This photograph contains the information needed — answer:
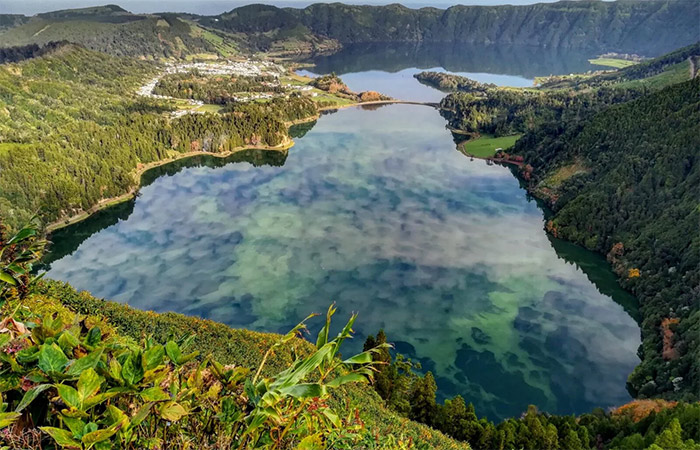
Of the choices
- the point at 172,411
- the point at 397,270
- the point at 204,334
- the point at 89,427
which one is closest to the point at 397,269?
the point at 397,270

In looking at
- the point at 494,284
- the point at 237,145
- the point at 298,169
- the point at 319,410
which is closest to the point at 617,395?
the point at 494,284

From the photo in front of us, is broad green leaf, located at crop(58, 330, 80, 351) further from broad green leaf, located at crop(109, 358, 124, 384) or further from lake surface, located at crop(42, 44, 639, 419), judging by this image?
lake surface, located at crop(42, 44, 639, 419)

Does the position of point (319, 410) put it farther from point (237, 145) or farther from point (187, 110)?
point (187, 110)

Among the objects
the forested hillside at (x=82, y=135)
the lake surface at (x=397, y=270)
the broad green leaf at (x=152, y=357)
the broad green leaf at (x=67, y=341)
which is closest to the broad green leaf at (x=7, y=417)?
the broad green leaf at (x=67, y=341)

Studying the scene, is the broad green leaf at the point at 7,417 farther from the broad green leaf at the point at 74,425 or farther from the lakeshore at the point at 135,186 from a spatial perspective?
the lakeshore at the point at 135,186

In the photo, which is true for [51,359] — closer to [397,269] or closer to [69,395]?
[69,395]
